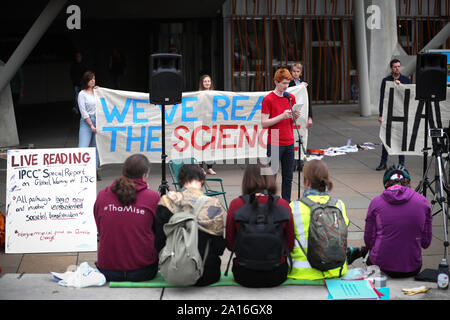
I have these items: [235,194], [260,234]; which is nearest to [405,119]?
[235,194]

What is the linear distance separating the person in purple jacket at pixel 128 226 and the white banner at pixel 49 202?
1452mm

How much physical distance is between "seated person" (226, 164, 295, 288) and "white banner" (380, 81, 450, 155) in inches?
238

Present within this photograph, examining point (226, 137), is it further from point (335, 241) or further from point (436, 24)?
point (436, 24)

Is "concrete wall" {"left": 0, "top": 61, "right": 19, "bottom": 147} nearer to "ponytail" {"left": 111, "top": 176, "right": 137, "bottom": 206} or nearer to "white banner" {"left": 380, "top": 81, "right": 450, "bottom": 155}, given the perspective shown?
"white banner" {"left": 380, "top": 81, "right": 450, "bottom": 155}

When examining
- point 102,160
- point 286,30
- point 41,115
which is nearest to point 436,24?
point 286,30

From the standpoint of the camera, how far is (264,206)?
5.79 m

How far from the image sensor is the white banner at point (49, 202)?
295 inches

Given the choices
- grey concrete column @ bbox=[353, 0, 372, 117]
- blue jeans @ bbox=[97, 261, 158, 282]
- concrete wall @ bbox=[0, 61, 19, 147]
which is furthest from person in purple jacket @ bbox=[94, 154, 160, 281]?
grey concrete column @ bbox=[353, 0, 372, 117]

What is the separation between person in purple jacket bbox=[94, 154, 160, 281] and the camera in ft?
19.7

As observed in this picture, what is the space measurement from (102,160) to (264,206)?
5.71 meters

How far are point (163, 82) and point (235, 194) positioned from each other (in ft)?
8.96

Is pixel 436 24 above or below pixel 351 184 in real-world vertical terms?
above

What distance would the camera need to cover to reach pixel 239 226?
588 centimetres

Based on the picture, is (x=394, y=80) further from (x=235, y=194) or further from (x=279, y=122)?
(x=279, y=122)
